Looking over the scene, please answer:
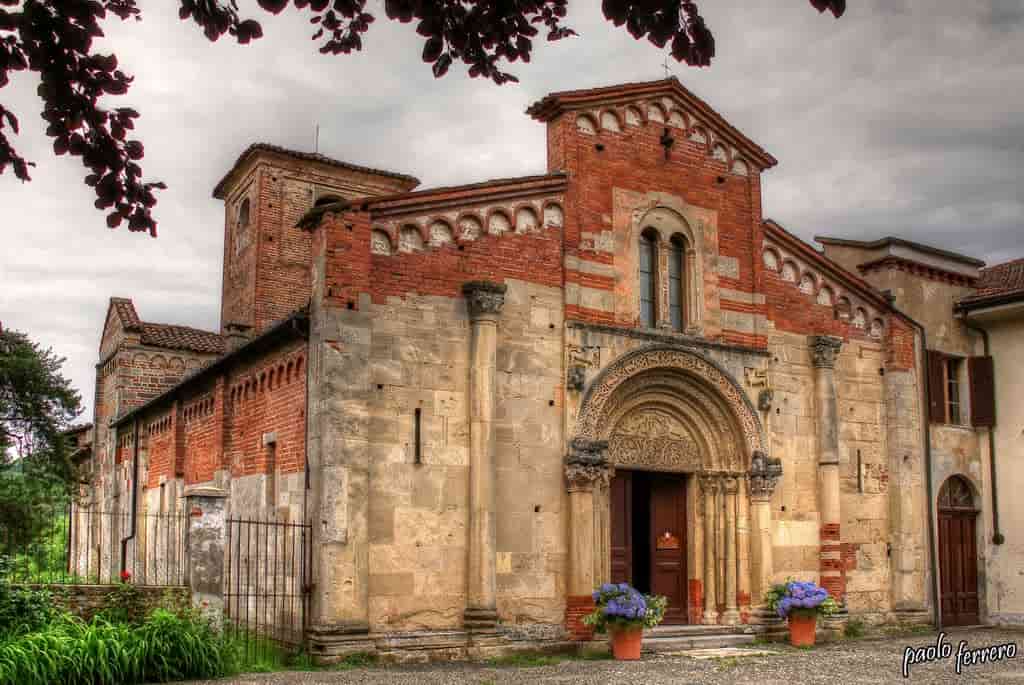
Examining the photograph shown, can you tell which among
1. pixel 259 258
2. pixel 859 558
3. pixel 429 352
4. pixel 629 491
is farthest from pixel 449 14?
pixel 259 258

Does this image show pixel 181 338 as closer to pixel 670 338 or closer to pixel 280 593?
pixel 280 593

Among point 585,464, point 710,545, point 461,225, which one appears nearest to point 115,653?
point 585,464

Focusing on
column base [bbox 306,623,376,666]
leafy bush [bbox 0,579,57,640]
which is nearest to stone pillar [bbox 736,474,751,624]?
column base [bbox 306,623,376,666]

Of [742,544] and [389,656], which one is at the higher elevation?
[742,544]

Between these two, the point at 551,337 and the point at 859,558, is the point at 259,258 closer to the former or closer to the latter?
the point at 551,337

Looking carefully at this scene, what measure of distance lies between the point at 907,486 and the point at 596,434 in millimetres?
6792

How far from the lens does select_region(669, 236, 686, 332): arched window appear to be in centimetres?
1753

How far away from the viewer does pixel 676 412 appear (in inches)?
685

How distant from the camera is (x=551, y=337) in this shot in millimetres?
15898

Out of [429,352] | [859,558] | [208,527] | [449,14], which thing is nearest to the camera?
[449,14]

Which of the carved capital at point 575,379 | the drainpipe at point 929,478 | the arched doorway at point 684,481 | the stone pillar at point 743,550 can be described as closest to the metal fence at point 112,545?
the carved capital at point 575,379

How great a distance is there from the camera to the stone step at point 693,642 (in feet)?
51.0

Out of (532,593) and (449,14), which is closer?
(449,14)

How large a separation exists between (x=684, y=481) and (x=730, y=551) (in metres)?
1.33
